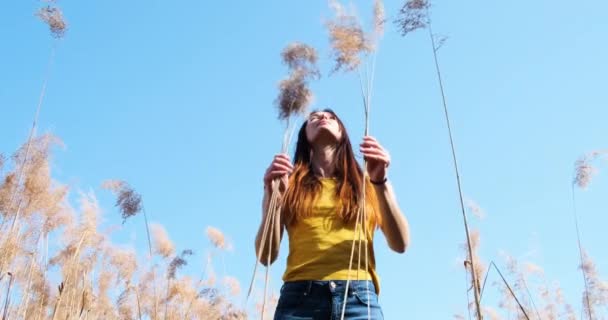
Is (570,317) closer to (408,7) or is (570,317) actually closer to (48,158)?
(408,7)

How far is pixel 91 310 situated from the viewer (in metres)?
3.06

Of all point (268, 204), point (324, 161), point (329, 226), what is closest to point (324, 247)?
point (329, 226)

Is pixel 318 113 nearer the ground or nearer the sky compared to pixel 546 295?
nearer the sky

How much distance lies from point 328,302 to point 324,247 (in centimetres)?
17

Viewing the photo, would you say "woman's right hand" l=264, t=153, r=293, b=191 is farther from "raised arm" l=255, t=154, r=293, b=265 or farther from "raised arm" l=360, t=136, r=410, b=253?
"raised arm" l=360, t=136, r=410, b=253

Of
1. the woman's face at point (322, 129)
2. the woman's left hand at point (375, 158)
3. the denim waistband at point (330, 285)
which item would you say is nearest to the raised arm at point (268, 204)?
the denim waistband at point (330, 285)

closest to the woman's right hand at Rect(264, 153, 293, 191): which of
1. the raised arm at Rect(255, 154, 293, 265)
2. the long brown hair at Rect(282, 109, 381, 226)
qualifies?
the raised arm at Rect(255, 154, 293, 265)

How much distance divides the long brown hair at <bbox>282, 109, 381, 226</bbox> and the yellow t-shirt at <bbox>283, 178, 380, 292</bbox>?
0.08ft

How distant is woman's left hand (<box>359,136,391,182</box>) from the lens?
1633mm

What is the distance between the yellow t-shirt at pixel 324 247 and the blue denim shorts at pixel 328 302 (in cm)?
3

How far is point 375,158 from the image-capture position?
5.37 feet

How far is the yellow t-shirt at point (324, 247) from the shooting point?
5.48ft

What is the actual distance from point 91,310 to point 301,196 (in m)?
1.79

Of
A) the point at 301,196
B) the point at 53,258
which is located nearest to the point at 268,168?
the point at 301,196
